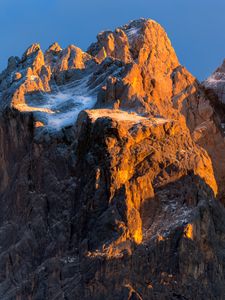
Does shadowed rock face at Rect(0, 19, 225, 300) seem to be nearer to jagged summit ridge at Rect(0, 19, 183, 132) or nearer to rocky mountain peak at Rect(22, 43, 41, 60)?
jagged summit ridge at Rect(0, 19, 183, 132)

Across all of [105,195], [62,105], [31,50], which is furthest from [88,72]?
[105,195]

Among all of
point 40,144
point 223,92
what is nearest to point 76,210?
point 40,144

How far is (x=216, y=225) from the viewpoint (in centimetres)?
5191

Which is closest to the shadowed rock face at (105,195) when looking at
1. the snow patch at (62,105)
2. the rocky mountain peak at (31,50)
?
the snow patch at (62,105)

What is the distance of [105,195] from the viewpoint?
2005 inches

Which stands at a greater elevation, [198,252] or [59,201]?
[59,201]

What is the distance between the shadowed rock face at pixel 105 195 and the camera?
48.6 m

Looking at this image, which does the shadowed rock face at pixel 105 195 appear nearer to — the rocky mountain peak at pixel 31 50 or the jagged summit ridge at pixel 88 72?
the jagged summit ridge at pixel 88 72

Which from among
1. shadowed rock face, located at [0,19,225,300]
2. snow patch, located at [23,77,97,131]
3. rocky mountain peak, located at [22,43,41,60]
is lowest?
shadowed rock face, located at [0,19,225,300]

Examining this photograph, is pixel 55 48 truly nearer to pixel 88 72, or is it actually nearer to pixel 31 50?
pixel 31 50

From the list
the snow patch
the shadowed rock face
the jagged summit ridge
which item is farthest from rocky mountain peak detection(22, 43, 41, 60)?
the snow patch

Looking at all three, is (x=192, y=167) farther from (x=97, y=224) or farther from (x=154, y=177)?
(x=97, y=224)

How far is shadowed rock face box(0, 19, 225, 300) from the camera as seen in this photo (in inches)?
1914

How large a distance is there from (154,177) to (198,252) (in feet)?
17.0
